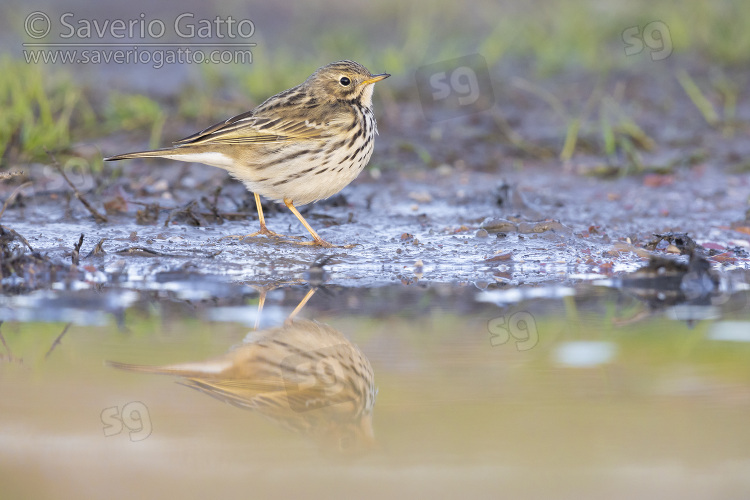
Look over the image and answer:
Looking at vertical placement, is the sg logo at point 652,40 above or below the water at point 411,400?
above

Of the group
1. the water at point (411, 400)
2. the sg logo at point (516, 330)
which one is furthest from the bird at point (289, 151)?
the sg logo at point (516, 330)

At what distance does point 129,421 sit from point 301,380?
782mm

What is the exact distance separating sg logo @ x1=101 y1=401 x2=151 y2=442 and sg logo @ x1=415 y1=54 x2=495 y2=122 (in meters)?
6.98

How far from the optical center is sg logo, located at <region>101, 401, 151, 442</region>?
3676 mm

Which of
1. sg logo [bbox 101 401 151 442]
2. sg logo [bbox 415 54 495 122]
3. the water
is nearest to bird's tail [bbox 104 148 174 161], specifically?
the water

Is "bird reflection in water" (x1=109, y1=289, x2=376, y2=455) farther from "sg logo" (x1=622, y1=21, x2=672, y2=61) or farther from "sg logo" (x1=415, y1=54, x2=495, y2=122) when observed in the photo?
"sg logo" (x1=622, y1=21, x2=672, y2=61)

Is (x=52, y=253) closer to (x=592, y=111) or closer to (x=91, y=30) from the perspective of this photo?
(x=592, y=111)

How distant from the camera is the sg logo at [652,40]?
11680 mm

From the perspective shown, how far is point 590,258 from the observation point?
Answer: 645 centimetres

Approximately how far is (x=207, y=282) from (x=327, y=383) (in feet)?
6.15

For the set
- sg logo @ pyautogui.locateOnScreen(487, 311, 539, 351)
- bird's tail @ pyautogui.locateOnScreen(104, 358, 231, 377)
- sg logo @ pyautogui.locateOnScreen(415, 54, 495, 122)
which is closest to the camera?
bird's tail @ pyautogui.locateOnScreen(104, 358, 231, 377)

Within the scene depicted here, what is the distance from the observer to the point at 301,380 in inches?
166

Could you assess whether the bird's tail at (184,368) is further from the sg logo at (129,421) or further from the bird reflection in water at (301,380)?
the sg logo at (129,421)

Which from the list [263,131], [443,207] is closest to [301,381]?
[263,131]
